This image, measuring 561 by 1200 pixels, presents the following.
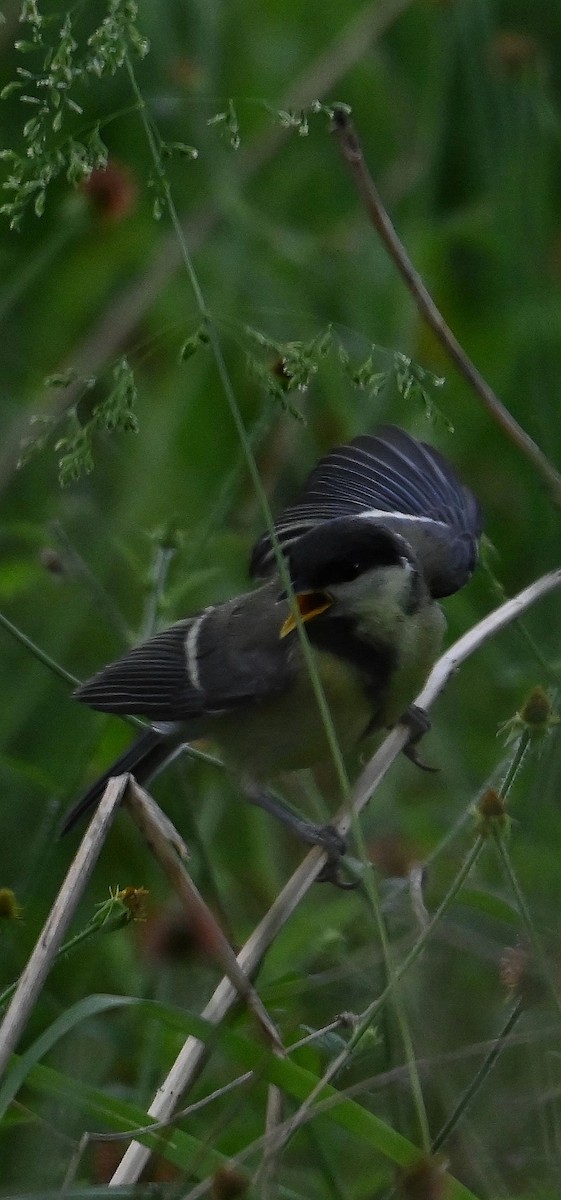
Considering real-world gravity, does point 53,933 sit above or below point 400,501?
above

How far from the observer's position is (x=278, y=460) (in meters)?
3.54

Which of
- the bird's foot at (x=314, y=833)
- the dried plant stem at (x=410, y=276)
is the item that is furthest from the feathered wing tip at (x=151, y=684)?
the dried plant stem at (x=410, y=276)

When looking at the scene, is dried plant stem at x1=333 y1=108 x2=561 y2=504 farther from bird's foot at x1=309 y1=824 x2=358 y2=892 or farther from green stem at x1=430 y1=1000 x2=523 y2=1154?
green stem at x1=430 y1=1000 x2=523 y2=1154

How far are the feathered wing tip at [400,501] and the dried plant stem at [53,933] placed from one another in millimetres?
995

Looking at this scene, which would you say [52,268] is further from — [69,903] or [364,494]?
[69,903]

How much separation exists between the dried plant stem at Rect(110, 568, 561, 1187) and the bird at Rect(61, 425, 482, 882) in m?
0.05

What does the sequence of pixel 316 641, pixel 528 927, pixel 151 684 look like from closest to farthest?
1. pixel 528 927
2. pixel 151 684
3. pixel 316 641

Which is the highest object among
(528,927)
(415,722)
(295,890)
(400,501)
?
(528,927)

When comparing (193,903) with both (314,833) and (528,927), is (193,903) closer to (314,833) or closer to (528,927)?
(528,927)

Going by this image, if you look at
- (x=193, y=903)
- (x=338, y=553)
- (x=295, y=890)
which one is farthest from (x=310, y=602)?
(x=193, y=903)

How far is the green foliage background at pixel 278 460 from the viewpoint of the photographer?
6.59ft

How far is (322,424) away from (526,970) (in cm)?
230

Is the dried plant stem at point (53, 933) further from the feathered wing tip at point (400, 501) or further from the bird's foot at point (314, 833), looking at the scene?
the feathered wing tip at point (400, 501)

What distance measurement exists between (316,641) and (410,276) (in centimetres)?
80
